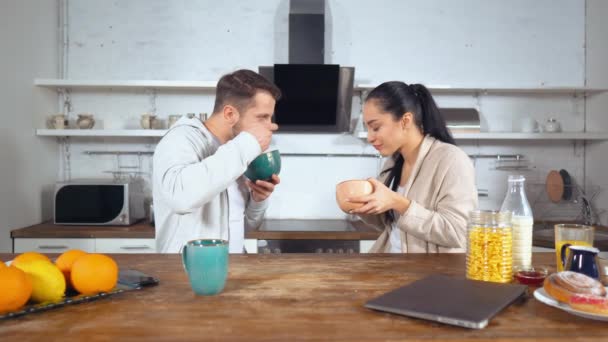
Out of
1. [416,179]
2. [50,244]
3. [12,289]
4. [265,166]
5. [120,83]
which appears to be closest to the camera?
[12,289]

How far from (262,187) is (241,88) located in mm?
355

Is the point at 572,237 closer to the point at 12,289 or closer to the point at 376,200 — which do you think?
the point at 376,200

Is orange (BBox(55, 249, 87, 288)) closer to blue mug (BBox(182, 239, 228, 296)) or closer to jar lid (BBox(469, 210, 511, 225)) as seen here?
blue mug (BBox(182, 239, 228, 296))

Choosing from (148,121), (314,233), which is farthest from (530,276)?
(148,121)

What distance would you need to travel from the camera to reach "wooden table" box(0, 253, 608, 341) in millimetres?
811

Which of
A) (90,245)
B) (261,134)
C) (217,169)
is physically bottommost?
(90,245)

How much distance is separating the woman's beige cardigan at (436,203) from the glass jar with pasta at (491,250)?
38cm

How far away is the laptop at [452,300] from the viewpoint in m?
0.86

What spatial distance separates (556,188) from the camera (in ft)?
11.4

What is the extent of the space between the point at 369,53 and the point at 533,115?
1.27 meters

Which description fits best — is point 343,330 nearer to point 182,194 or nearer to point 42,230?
point 182,194

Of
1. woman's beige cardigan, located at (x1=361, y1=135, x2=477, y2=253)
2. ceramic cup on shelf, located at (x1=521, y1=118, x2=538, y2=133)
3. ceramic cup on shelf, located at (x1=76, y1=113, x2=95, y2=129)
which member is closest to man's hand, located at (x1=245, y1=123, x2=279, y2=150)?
woman's beige cardigan, located at (x1=361, y1=135, x2=477, y2=253)

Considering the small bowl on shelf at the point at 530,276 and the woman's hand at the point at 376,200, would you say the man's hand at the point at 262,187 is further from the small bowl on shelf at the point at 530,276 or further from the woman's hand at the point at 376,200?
the small bowl on shelf at the point at 530,276

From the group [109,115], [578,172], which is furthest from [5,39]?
[578,172]
